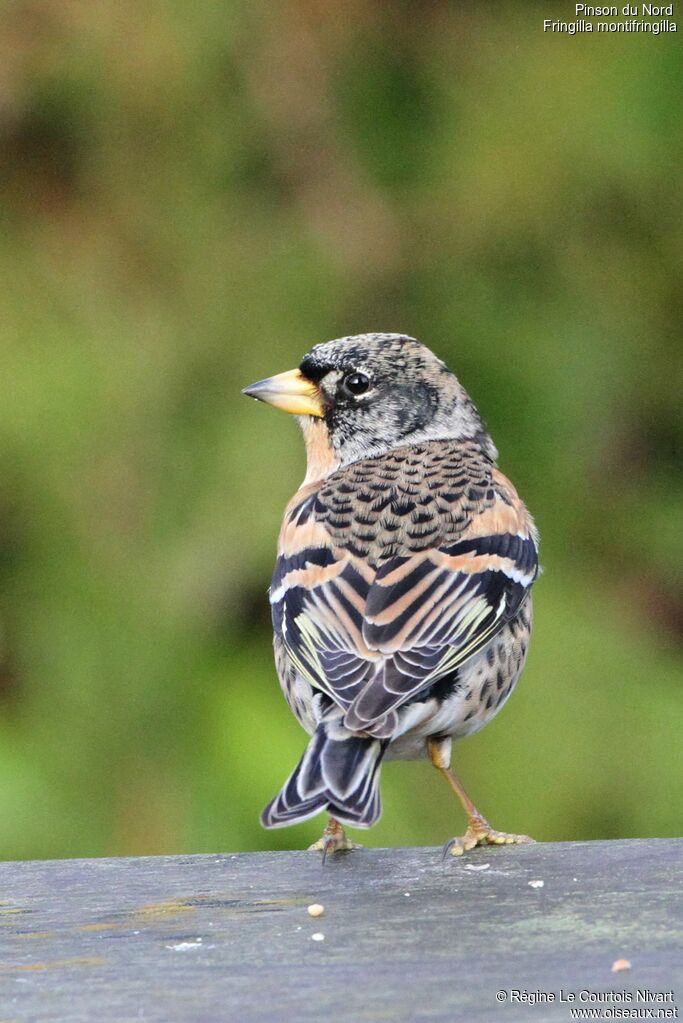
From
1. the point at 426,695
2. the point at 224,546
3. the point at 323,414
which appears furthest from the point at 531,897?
the point at 224,546

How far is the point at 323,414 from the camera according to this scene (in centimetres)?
378

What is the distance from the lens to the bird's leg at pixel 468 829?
9.29 ft

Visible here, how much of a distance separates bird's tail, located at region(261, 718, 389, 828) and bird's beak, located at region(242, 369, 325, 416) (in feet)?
3.64

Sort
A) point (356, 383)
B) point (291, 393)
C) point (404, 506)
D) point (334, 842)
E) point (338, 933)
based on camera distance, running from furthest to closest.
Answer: point (356, 383) → point (291, 393) → point (404, 506) → point (334, 842) → point (338, 933)

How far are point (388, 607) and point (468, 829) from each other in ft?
1.57

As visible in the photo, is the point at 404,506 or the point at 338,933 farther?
the point at 404,506

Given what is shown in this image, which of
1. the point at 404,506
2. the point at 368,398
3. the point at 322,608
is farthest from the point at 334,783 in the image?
the point at 368,398

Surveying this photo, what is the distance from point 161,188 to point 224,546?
1.07 meters

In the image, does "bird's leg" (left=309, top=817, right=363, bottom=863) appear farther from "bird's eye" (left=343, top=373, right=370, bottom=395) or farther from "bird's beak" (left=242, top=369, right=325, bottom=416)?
"bird's eye" (left=343, top=373, right=370, bottom=395)

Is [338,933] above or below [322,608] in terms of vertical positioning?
below

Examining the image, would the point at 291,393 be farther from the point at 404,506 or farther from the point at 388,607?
the point at 388,607

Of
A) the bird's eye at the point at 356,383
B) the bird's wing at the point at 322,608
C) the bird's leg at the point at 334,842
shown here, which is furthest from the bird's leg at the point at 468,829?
the bird's eye at the point at 356,383

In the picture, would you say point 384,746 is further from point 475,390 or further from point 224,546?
point 475,390

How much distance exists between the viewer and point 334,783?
2508mm
